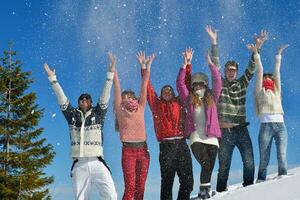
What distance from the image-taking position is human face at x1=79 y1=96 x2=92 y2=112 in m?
9.82

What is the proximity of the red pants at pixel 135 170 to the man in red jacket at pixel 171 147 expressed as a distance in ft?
1.12

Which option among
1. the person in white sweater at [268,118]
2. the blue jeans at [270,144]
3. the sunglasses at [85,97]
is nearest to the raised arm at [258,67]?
the person in white sweater at [268,118]

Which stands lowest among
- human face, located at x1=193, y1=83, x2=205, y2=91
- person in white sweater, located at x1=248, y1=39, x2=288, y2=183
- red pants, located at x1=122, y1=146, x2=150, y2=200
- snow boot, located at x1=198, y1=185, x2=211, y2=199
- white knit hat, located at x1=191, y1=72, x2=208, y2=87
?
snow boot, located at x1=198, y1=185, x2=211, y2=199

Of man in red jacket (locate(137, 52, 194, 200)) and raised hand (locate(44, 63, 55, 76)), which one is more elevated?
raised hand (locate(44, 63, 55, 76))

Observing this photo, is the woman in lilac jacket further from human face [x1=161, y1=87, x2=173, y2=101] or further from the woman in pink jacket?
the woman in pink jacket

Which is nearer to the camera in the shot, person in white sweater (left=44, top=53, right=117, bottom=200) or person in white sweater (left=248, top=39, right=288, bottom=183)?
person in white sweater (left=44, top=53, right=117, bottom=200)

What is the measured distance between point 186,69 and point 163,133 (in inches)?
57.7

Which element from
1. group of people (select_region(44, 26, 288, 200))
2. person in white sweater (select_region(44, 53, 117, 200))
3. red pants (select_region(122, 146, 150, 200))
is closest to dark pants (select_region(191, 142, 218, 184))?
group of people (select_region(44, 26, 288, 200))

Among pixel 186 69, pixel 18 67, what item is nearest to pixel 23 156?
pixel 18 67

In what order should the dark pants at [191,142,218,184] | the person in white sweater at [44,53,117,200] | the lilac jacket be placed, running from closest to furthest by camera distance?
the person in white sweater at [44,53,117,200]
the dark pants at [191,142,218,184]
the lilac jacket

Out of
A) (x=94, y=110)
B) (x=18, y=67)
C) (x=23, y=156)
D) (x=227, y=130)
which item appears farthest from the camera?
(x=18, y=67)

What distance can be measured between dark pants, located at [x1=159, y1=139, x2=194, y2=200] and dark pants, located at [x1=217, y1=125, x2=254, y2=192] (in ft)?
2.53

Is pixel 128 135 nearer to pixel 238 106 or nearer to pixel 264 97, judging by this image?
pixel 238 106

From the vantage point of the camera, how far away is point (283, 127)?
1101cm
